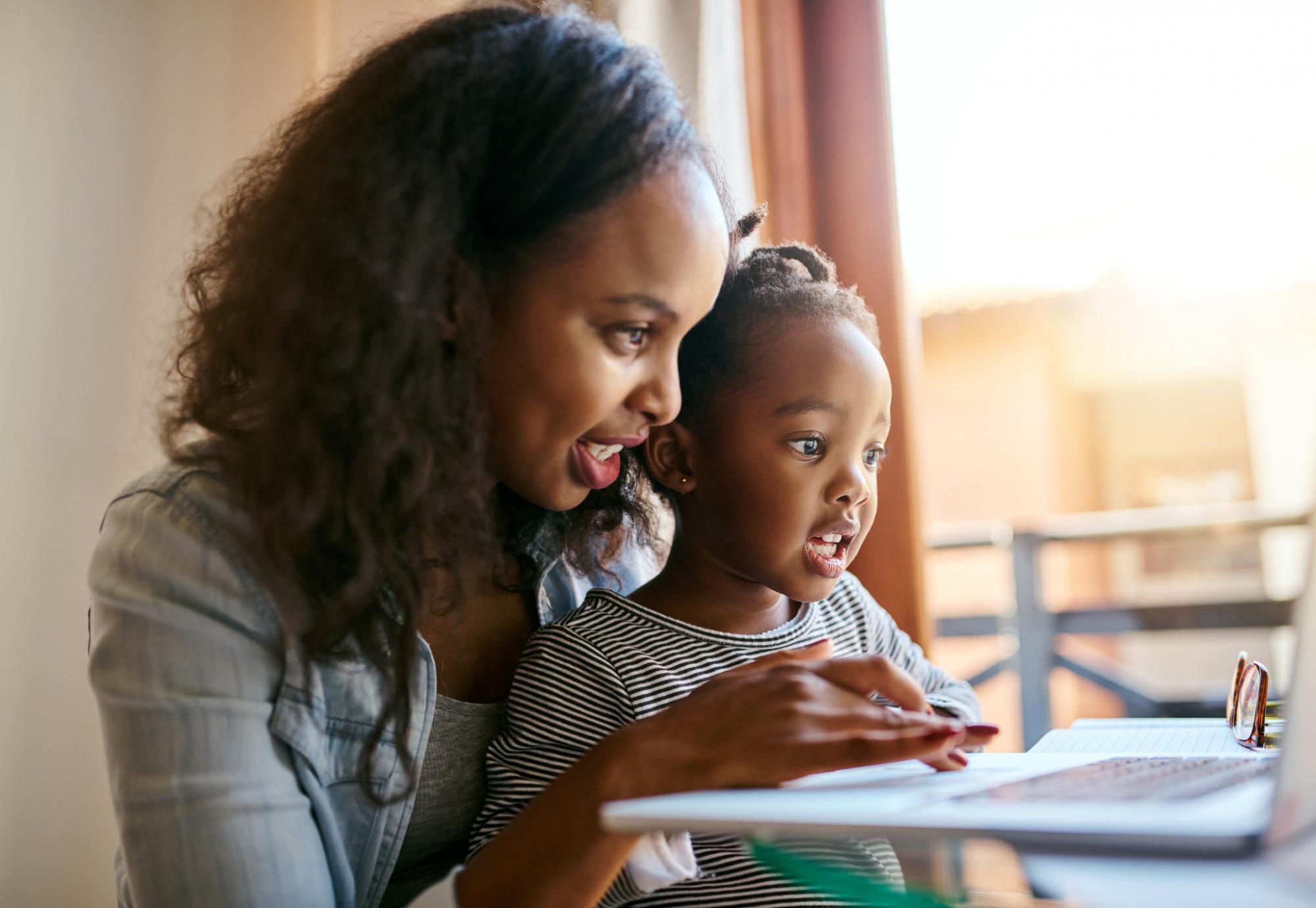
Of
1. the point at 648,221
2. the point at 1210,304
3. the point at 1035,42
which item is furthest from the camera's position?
the point at 1210,304

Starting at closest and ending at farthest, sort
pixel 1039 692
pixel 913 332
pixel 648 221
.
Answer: pixel 648 221, pixel 913 332, pixel 1039 692

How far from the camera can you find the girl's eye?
1021 mm

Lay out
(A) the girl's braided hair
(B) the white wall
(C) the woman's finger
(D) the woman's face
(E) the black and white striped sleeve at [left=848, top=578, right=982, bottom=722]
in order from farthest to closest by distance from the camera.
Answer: (B) the white wall < (E) the black and white striped sleeve at [left=848, top=578, right=982, bottom=722] < (A) the girl's braided hair < (D) the woman's face < (C) the woman's finger

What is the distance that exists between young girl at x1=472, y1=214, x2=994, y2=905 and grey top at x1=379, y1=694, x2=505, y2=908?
3 centimetres

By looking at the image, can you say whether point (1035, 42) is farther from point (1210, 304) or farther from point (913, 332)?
point (1210, 304)

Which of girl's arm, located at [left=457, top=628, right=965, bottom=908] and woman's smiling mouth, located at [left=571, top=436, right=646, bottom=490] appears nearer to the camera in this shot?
girl's arm, located at [left=457, top=628, right=965, bottom=908]

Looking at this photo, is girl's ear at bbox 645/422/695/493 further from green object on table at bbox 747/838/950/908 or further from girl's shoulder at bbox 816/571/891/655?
green object on table at bbox 747/838/950/908

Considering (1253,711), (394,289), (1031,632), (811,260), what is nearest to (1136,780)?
(1253,711)

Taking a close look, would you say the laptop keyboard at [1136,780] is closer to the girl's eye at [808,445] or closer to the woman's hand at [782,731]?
the woman's hand at [782,731]


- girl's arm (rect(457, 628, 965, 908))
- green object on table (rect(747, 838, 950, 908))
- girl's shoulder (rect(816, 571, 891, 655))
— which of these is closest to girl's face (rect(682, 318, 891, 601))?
girl's shoulder (rect(816, 571, 891, 655))

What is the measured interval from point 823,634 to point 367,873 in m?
0.49

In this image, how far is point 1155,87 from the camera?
3730 mm

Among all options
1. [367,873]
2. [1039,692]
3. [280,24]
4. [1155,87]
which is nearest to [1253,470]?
[1155,87]

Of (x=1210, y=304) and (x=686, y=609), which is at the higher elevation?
(x=1210, y=304)
